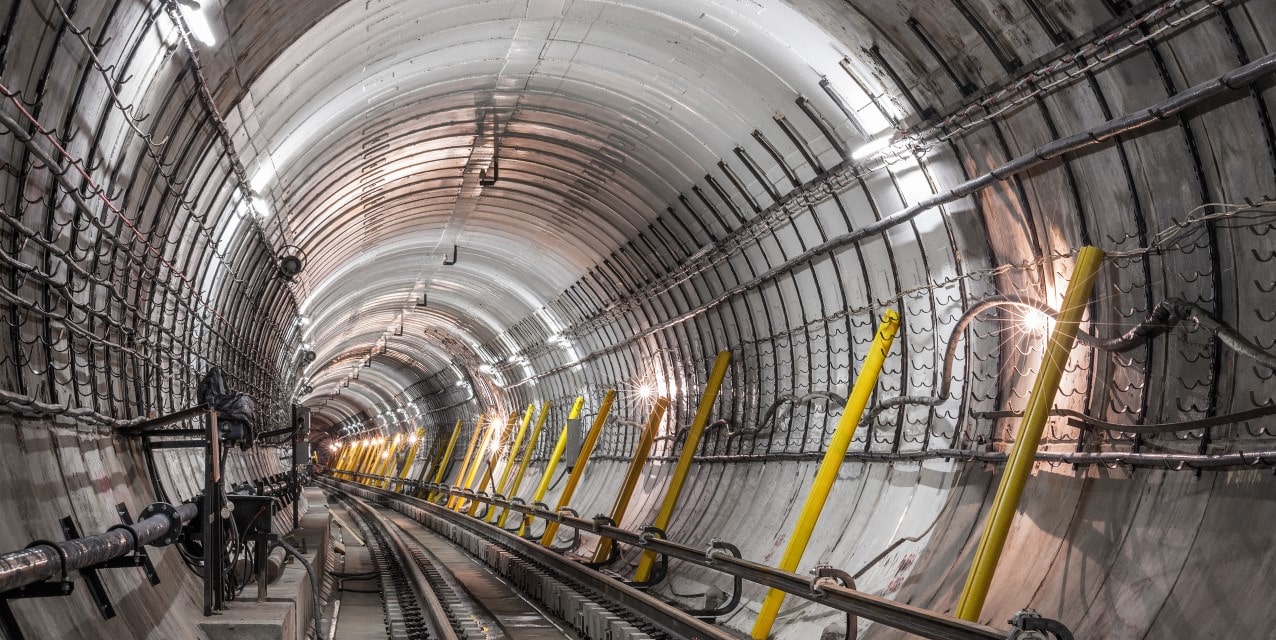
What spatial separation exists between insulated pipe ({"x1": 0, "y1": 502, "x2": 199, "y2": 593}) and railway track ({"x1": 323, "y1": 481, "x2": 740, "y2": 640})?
453 cm

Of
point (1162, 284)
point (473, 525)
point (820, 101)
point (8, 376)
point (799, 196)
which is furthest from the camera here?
point (473, 525)

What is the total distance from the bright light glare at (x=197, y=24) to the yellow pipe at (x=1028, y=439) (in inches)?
227

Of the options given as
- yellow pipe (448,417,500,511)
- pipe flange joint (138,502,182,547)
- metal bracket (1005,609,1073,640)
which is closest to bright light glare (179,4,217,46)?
pipe flange joint (138,502,182,547)

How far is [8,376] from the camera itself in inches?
219

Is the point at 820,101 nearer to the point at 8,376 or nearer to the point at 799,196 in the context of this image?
the point at 799,196

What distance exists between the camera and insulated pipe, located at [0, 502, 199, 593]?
13.6 feet

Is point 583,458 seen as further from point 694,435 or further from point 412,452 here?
point 412,452

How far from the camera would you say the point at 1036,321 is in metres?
8.60

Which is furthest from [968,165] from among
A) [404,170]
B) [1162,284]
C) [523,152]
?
[404,170]

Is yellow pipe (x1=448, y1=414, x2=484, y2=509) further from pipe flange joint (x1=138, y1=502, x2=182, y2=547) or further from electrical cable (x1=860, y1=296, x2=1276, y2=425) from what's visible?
pipe flange joint (x1=138, y1=502, x2=182, y2=547)

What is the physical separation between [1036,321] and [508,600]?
977 centimetres

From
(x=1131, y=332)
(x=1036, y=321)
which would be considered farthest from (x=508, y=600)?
(x=1131, y=332)

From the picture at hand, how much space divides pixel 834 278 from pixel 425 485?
25.9m

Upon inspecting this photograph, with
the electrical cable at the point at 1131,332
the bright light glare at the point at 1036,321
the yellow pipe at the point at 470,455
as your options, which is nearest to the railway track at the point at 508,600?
the electrical cable at the point at 1131,332
